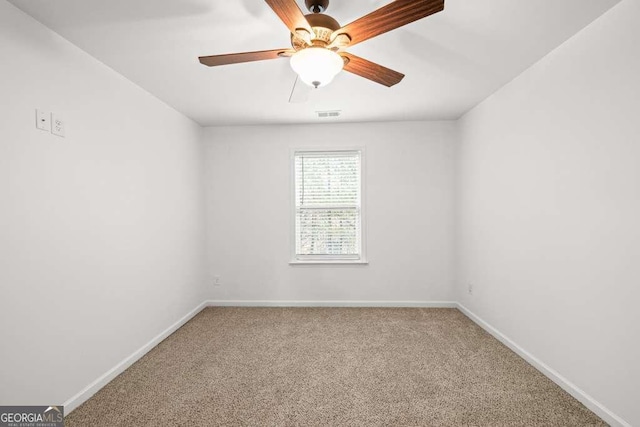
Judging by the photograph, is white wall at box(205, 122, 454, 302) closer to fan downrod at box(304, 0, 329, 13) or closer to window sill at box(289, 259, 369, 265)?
window sill at box(289, 259, 369, 265)

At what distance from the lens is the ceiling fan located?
132cm

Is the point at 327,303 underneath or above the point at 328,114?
underneath

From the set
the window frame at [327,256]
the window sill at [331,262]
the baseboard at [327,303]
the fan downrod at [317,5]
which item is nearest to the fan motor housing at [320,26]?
the fan downrod at [317,5]

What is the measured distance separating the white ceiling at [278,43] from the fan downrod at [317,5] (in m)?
0.12

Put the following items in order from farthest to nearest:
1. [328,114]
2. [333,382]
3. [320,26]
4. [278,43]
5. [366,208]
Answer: [366,208]
[328,114]
[333,382]
[278,43]
[320,26]

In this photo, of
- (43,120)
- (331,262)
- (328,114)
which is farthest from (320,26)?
(331,262)

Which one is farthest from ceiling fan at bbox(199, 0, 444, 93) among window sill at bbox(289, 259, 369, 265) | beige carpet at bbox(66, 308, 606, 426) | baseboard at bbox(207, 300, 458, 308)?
baseboard at bbox(207, 300, 458, 308)

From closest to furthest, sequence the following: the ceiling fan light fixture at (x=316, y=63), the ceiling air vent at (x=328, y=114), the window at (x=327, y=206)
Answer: the ceiling fan light fixture at (x=316, y=63) → the ceiling air vent at (x=328, y=114) → the window at (x=327, y=206)

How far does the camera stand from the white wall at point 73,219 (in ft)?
5.61

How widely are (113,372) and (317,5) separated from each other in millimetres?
2937

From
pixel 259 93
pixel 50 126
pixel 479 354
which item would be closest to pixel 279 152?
pixel 259 93

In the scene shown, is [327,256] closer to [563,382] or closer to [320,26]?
[563,382]

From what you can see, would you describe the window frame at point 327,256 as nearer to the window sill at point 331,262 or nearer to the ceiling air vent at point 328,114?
the window sill at point 331,262

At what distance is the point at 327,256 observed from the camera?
419 cm
